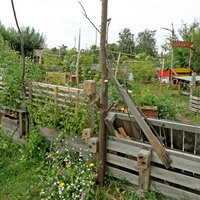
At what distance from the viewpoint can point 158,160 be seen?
252cm

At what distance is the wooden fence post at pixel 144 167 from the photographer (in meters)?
2.50

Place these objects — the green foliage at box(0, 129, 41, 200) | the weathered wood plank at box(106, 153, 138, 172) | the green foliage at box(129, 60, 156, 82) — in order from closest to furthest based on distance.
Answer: the weathered wood plank at box(106, 153, 138, 172), the green foliage at box(0, 129, 41, 200), the green foliage at box(129, 60, 156, 82)

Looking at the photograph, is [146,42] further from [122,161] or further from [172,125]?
[122,161]

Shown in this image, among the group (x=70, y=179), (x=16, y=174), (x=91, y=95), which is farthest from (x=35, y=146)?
(x=91, y=95)

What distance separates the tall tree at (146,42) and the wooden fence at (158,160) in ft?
72.8

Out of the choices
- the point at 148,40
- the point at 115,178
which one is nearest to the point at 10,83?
the point at 115,178

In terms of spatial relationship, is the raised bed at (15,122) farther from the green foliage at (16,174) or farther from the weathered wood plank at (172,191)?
the weathered wood plank at (172,191)

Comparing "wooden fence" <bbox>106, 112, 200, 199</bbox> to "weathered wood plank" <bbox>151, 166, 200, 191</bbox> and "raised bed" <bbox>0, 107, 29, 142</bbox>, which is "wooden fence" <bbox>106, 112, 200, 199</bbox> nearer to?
"weathered wood plank" <bbox>151, 166, 200, 191</bbox>

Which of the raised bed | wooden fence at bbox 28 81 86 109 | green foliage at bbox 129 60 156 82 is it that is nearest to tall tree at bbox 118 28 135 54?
green foliage at bbox 129 60 156 82

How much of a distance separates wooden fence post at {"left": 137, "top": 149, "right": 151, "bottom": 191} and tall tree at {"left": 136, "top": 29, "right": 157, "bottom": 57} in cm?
2263

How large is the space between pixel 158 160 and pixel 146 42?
2434 cm

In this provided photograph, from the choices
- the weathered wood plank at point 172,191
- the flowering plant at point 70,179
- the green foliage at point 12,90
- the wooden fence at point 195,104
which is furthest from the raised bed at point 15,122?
the wooden fence at point 195,104

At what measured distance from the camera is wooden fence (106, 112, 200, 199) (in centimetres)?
240

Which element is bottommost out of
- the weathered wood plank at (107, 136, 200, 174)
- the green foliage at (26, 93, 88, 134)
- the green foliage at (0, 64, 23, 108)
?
the weathered wood plank at (107, 136, 200, 174)
